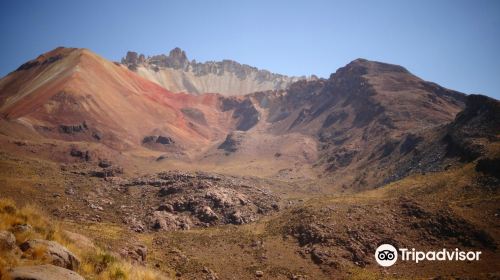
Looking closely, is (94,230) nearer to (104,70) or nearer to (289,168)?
(289,168)

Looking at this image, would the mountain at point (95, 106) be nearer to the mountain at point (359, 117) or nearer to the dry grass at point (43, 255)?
the mountain at point (359, 117)

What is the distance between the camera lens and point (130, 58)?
6742 inches

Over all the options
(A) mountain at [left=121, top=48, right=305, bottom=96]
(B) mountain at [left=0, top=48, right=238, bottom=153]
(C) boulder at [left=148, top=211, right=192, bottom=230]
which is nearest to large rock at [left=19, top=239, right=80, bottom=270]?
(C) boulder at [left=148, top=211, right=192, bottom=230]

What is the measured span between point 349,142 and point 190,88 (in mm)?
108077

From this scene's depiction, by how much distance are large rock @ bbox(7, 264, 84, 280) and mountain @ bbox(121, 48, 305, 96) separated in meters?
157

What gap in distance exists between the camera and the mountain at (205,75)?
550 feet

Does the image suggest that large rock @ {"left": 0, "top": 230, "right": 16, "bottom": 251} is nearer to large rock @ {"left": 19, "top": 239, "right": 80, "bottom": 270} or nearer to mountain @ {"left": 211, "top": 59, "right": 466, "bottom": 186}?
large rock @ {"left": 19, "top": 239, "right": 80, "bottom": 270}

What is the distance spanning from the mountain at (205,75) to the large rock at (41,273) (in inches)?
6187

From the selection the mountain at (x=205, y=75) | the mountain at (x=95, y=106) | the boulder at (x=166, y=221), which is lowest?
the boulder at (x=166, y=221)

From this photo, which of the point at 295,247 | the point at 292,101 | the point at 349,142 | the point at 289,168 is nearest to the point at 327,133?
the point at 349,142

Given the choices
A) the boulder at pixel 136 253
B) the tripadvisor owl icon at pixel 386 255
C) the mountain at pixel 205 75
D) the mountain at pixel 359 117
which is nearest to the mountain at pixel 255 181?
the boulder at pixel 136 253

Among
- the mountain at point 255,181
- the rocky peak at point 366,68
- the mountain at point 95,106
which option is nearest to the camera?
the mountain at point 255,181

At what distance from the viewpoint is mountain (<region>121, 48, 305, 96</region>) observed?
167500 mm

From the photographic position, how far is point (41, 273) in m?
7.18
